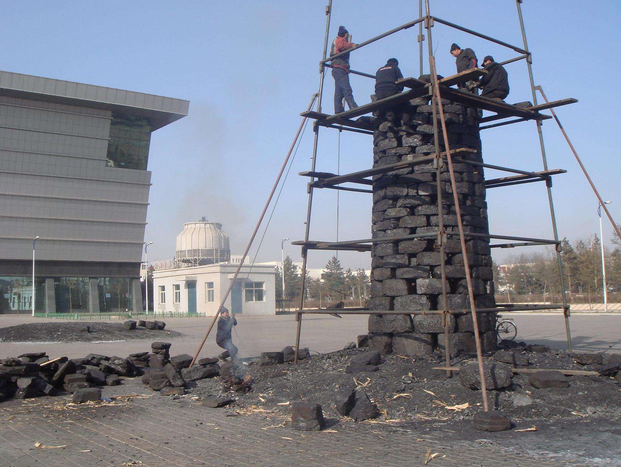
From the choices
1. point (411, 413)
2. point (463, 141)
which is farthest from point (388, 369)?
point (463, 141)

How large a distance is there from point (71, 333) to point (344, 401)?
18809 mm

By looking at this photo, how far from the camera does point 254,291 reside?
5288 centimetres

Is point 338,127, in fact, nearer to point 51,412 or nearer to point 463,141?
point 463,141

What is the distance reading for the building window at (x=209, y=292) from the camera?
5069 cm

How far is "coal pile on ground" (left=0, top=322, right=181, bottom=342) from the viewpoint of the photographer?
75.5 feet

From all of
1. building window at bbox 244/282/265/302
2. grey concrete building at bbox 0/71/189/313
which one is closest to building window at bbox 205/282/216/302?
building window at bbox 244/282/265/302

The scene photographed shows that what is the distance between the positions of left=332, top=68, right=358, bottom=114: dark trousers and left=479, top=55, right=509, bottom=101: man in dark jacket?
2.39 m

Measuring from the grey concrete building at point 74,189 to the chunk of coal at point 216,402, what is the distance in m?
55.2

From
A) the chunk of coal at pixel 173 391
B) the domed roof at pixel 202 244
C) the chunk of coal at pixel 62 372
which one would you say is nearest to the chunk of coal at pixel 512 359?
the chunk of coal at pixel 173 391

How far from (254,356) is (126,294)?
53317 mm

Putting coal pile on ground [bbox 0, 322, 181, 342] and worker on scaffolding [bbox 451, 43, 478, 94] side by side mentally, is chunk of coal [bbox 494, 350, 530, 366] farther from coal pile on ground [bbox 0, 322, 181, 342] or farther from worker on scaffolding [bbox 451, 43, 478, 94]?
coal pile on ground [bbox 0, 322, 181, 342]

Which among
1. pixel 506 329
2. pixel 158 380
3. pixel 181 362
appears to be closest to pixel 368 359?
pixel 158 380

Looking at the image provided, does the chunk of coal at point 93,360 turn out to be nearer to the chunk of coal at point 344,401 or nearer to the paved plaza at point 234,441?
the paved plaza at point 234,441

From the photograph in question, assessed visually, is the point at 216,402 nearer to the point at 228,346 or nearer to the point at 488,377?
the point at 488,377
